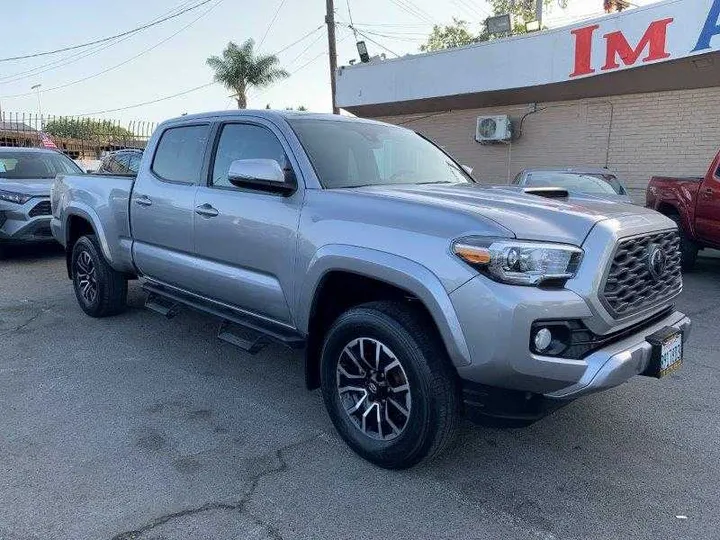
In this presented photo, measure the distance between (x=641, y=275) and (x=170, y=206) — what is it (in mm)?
3315

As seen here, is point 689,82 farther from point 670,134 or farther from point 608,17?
point 608,17

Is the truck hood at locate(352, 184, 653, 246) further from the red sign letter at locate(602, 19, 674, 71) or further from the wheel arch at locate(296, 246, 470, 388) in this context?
the red sign letter at locate(602, 19, 674, 71)

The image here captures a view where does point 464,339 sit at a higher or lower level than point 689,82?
lower

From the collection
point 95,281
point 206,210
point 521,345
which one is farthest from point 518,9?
point 521,345

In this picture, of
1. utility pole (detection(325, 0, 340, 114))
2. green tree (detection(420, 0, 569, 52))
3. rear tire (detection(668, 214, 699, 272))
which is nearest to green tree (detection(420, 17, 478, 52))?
green tree (detection(420, 0, 569, 52))

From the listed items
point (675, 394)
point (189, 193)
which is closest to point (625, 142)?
point (675, 394)

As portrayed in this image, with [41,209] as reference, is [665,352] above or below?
below

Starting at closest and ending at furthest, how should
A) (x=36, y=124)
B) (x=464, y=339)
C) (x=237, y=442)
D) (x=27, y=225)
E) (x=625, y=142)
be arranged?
1. (x=464, y=339)
2. (x=237, y=442)
3. (x=27, y=225)
4. (x=625, y=142)
5. (x=36, y=124)

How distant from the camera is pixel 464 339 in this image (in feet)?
8.61

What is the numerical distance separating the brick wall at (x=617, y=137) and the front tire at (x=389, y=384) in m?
11.7

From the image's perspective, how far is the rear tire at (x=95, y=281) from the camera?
223 inches

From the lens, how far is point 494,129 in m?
15.1

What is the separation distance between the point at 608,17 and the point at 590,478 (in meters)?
11.6

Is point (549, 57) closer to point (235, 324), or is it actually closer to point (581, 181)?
point (581, 181)
